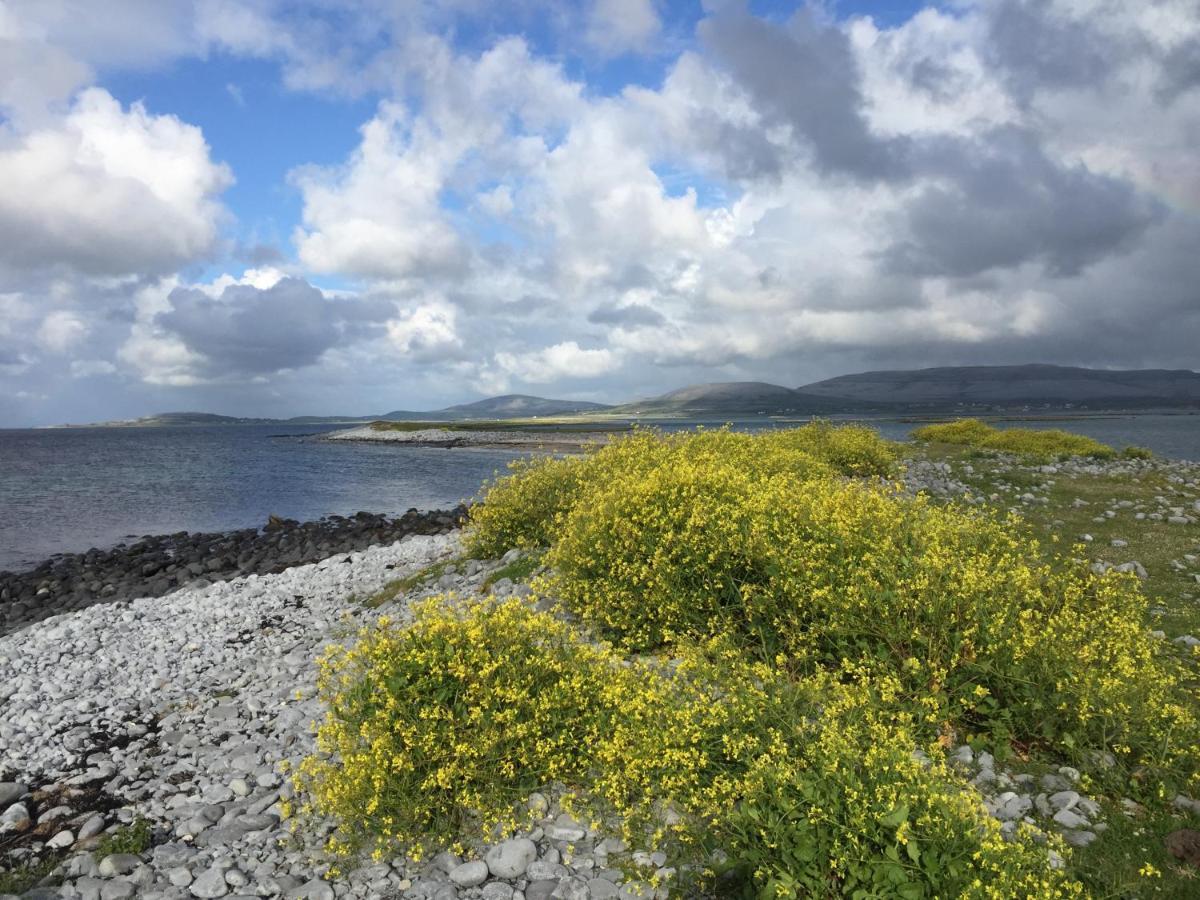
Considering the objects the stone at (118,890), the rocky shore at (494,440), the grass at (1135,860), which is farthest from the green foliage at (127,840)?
the rocky shore at (494,440)

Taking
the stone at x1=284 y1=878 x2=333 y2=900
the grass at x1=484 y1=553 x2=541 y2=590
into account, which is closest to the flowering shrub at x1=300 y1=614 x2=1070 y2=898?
the stone at x1=284 y1=878 x2=333 y2=900

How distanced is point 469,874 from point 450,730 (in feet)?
3.44

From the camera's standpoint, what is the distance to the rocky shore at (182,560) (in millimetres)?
21703

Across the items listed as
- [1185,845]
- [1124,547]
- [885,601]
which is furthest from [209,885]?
[1124,547]

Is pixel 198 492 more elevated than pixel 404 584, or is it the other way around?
pixel 404 584

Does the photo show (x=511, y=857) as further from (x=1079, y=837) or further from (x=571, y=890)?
(x=1079, y=837)

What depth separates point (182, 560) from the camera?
25.9 metres

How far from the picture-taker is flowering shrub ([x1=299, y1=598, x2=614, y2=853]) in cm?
563

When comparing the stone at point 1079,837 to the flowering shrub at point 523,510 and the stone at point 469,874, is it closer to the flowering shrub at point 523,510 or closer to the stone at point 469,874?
the stone at point 469,874

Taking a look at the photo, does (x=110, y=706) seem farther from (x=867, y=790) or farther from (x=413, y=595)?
(x=867, y=790)

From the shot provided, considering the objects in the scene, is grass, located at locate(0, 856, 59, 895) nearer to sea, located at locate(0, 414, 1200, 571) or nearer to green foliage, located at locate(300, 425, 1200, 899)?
green foliage, located at locate(300, 425, 1200, 899)

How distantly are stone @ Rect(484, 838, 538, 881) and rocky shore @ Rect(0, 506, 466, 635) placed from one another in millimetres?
19031

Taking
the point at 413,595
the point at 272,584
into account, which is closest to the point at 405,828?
the point at 413,595

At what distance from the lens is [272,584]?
18.7m
